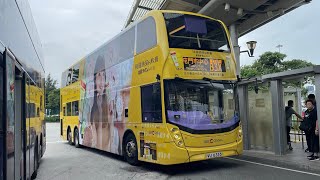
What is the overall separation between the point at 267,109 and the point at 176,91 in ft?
15.1

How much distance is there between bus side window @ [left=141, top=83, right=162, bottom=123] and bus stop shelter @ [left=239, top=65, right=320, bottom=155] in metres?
4.09

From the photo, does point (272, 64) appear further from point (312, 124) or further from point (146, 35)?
point (146, 35)

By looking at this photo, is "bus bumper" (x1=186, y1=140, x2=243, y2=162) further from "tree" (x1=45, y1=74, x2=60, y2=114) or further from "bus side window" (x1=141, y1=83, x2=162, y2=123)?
"tree" (x1=45, y1=74, x2=60, y2=114)

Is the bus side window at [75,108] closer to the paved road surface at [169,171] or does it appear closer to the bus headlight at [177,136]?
the paved road surface at [169,171]

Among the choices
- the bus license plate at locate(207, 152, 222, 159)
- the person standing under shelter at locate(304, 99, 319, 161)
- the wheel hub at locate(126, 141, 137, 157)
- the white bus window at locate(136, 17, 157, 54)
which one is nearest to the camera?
the bus license plate at locate(207, 152, 222, 159)

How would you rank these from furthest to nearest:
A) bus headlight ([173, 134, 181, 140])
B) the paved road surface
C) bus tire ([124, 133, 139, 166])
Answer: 1. bus tire ([124, 133, 139, 166])
2. bus headlight ([173, 134, 181, 140])
3. the paved road surface

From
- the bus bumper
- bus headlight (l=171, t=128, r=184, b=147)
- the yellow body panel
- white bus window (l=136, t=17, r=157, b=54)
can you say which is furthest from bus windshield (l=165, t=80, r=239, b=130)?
the yellow body panel

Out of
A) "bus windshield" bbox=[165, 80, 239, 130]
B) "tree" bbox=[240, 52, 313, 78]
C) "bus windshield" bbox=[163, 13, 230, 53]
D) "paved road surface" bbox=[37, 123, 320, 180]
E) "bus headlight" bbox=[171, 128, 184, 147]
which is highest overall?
"tree" bbox=[240, 52, 313, 78]

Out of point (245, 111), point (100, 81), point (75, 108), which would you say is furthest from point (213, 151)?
point (75, 108)

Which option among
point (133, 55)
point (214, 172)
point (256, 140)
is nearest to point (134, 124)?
point (133, 55)

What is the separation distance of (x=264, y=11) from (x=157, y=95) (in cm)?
894

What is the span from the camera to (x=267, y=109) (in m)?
12.5

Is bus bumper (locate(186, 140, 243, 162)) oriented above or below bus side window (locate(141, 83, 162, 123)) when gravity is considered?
below

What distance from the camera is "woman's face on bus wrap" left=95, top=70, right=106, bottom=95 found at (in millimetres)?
13633
